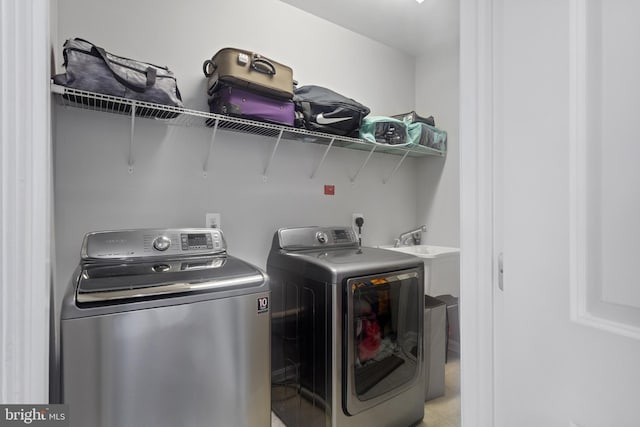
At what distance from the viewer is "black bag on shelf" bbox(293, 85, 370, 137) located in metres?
2.06

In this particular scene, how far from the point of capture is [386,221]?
2.88 meters

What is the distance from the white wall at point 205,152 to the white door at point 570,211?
67.8 inches

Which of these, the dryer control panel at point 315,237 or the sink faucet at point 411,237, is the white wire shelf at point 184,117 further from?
the sink faucet at point 411,237

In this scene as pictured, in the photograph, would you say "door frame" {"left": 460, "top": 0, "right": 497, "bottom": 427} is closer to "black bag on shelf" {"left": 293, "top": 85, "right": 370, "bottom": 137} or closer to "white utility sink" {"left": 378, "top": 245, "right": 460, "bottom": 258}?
"black bag on shelf" {"left": 293, "top": 85, "right": 370, "bottom": 137}

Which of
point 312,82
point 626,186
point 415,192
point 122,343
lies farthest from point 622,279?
point 415,192

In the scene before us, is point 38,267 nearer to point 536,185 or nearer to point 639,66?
point 536,185

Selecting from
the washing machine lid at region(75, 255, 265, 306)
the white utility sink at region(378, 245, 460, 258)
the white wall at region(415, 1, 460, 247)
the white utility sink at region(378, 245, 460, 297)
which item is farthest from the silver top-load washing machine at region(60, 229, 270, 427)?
the white wall at region(415, 1, 460, 247)

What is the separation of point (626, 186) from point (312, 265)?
138 cm

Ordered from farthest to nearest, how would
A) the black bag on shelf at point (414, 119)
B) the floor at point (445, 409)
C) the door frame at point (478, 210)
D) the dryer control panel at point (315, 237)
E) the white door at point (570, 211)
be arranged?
the black bag on shelf at point (414, 119), the dryer control panel at point (315, 237), the floor at point (445, 409), the door frame at point (478, 210), the white door at point (570, 211)

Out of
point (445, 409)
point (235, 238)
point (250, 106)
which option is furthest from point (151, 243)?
point (445, 409)

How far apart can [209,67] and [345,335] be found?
1719 millimetres

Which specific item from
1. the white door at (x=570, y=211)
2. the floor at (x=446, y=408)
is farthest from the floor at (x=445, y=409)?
the white door at (x=570, y=211)

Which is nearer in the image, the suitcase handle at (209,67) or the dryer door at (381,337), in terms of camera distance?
the dryer door at (381,337)

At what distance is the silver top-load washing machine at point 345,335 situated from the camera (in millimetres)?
1609
